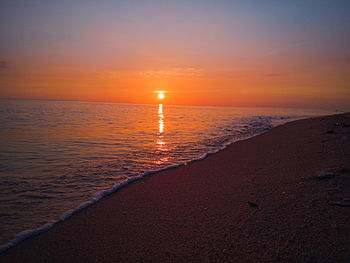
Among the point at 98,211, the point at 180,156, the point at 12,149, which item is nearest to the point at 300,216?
the point at 98,211

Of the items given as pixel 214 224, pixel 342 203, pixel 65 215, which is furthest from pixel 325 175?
pixel 65 215

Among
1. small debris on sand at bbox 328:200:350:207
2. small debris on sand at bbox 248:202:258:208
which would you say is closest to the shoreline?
small debris on sand at bbox 248:202:258:208

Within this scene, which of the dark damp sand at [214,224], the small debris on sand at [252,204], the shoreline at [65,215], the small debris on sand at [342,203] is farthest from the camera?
the small debris on sand at [252,204]

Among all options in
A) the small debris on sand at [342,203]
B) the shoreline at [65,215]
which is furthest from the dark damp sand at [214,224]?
the shoreline at [65,215]

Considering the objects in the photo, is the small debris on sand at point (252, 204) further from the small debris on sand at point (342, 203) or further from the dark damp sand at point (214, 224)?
the small debris on sand at point (342, 203)

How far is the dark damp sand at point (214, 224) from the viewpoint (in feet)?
10.7

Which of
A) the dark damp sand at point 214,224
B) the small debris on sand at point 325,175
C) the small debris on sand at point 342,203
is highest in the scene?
the small debris on sand at point 325,175

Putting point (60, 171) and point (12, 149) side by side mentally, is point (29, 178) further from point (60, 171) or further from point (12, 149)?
point (12, 149)

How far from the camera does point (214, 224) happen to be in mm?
4090

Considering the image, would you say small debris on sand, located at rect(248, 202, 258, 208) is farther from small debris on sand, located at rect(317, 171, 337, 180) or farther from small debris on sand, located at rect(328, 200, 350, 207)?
small debris on sand, located at rect(317, 171, 337, 180)

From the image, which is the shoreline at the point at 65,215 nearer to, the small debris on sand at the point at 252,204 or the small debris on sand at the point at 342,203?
the small debris on sand at the point at 252,204

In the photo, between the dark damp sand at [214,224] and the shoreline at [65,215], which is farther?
the shoreline at [65,215]

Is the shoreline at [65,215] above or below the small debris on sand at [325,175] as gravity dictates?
below

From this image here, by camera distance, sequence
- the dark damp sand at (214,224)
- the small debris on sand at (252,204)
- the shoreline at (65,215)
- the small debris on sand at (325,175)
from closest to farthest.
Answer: the dark damp sand at (214,224), the shoreline at (65,215), the small debris on sand at (252,204), the small debris on sand at (325,175)
